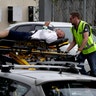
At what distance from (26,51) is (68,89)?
4099 millimetres

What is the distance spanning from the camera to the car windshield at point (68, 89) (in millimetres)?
6344

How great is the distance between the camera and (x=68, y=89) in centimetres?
642

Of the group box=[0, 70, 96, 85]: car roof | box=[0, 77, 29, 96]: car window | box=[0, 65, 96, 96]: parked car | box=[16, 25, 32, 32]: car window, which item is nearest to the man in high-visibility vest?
box=[16, 25, 32, 32]: car window

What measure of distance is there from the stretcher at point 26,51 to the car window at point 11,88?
3.54 m

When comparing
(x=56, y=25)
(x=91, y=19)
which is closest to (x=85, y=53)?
(x=56, y=25)

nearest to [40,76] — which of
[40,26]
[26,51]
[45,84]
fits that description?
[45,84]

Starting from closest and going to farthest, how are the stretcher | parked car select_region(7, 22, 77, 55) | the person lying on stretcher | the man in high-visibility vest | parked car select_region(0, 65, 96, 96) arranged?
parked car select_region(0, 65, 96, 96)
the stretcher
the person lying on stretcher
the man in high-visibility vest
parked car select_region(7, 22, 77, 55)

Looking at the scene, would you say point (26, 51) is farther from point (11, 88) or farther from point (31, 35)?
point (11, 88)

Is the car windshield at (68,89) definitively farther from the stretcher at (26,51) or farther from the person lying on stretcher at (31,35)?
the person lying on stretcher at (31,35)

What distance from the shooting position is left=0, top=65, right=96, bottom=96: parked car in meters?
6.32

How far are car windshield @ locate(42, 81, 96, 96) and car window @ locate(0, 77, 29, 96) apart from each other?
0.25 metres

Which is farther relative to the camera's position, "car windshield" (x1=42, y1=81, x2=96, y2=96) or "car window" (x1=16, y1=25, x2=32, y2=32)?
"car window" (x1=16, y1=25, x2=32, y2=32)

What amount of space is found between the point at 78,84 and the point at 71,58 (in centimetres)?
412

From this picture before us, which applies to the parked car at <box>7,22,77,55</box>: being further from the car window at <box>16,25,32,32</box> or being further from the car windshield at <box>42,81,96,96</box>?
the car windshield at <box>42,81,96,96</box>
